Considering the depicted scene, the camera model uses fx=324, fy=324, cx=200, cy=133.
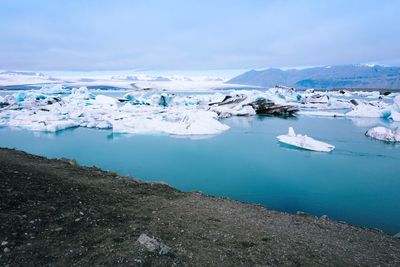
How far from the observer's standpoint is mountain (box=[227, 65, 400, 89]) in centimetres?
12862

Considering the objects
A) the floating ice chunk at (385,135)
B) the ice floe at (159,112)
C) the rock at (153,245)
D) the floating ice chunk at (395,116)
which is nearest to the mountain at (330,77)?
the ice floe at (159,112)

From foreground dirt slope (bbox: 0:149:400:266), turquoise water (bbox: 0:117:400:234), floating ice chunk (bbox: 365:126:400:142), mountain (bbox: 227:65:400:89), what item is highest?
mountain (bbox: 227:65:400:89)

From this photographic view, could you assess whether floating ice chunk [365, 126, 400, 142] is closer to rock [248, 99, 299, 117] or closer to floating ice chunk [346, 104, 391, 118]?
floating ice chunk [346, 104, 391, 118]

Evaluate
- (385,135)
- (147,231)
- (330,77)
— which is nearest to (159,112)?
(385,135)

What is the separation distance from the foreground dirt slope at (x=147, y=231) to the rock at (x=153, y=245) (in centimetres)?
3

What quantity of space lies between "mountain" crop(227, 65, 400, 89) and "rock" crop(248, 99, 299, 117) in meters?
108

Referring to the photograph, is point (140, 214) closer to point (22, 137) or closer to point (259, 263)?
point (259, 263)

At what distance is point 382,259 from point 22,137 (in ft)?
36.0

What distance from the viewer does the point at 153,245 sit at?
2.43 meters

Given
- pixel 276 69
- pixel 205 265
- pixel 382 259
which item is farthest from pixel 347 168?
pixel 276 69

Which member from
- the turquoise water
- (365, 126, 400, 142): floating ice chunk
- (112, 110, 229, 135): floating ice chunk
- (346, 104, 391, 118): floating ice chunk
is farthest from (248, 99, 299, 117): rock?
(365, 126, 400, 142): floating ice chunk

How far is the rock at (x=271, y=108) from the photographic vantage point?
756 inches

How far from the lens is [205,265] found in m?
2.38

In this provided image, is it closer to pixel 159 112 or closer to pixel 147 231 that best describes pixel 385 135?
pixel 147 231
